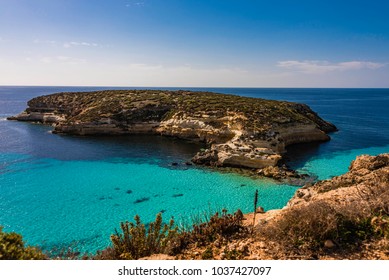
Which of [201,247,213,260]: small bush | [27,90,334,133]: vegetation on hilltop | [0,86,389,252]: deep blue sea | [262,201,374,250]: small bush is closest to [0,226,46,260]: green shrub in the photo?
[201,247,213,260]: small bush

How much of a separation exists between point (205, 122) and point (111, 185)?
970 inches

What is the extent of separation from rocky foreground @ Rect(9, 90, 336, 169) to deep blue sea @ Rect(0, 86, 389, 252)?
3191 millimetres

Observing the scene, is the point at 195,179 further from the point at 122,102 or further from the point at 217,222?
the point at 122,102

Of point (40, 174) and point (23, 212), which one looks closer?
point (23, 212)

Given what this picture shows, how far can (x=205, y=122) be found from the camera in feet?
155

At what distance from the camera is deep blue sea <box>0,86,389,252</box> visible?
18.9m

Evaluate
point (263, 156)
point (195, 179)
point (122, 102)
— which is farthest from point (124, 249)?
point (122, 102)

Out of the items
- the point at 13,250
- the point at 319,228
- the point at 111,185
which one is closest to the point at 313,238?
the point at 319,228

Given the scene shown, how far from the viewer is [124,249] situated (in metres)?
8.85

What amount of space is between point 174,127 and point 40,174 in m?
26.0

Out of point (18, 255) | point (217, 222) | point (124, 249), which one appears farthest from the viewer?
point (217, 222)

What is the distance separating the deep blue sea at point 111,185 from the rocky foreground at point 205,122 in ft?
10.5

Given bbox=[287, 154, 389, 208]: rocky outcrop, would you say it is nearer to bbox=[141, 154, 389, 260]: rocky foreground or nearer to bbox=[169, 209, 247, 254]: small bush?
bbox=[141, 154, 389, 260]: rocky foreground
